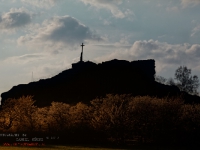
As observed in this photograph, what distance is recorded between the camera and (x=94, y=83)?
559 ft

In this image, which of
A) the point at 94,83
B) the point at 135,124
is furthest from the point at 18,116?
the point at 94,83

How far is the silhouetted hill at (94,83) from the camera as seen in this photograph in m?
165

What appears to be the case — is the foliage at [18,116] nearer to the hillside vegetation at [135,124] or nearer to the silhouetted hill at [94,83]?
the hillside vegetation at [135,124]

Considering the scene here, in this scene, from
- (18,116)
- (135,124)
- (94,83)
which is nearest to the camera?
(135,124)

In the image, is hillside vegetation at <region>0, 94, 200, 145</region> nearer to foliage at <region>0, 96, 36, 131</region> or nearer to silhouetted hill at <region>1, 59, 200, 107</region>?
foliage at <region>0, 96, 36, 131</region>

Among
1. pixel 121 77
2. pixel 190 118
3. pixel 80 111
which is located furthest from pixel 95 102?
pixel 121 77

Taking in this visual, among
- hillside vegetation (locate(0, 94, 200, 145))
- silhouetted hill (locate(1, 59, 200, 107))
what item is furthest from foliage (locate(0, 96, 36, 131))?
silhouetted hill (locate(1, 59, 200, 107))

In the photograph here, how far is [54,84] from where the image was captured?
7072 inches

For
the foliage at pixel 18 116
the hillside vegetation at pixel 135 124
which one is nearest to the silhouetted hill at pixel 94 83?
the foliage at pixel 18 116

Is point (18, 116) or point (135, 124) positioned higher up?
point (18, 116)

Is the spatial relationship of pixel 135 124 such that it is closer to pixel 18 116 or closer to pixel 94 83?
pixel 18 116

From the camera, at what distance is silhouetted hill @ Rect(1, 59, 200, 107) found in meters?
165

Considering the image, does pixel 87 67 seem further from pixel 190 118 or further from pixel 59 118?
pixel 190 118

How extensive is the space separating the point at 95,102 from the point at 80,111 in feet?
27.9
